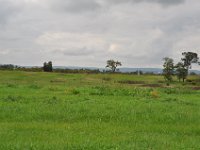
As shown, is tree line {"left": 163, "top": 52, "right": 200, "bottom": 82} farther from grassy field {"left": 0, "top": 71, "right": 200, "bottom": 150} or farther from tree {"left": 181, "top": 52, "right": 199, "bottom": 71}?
grassy field {"left": 0, "top": 71, "right": 200, "bottom": 150}

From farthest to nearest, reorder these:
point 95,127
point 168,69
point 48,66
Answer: point 48,66
point 168,69
point 95,127

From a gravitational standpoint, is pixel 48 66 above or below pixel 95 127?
above

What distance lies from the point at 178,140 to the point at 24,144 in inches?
195

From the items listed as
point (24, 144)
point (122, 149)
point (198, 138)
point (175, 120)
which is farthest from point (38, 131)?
point (175, 120)

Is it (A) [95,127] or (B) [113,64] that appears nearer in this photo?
(A) [95,127]

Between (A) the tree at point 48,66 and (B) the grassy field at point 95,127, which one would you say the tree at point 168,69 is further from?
(B) the grassy field at point 95,127

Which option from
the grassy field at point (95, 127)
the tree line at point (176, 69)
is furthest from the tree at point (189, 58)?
the grassy field at point (95, 127)

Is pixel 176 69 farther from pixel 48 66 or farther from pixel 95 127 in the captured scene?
pixel 95 127

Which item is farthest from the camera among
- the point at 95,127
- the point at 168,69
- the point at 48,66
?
the point at 48,66

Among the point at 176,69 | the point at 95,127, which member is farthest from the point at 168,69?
the point at 95,127

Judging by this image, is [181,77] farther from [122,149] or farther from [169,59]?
[122,149]

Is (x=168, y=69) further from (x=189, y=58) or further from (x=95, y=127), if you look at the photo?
(x=95, y=127)

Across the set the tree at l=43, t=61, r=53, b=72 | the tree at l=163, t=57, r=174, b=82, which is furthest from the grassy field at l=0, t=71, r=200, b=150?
the tree at l=43, t=61, r=53, b=72

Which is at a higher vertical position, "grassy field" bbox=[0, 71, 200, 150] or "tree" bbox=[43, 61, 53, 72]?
"tree" bbox=[43, 61, 53, 72]
